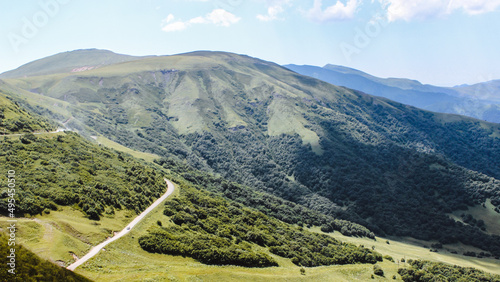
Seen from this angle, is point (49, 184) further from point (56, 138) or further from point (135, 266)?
point (56, 138)

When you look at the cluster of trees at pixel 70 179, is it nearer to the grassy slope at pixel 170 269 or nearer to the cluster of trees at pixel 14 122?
the grassy slope at pixel 170 269

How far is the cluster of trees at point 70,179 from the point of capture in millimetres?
45406

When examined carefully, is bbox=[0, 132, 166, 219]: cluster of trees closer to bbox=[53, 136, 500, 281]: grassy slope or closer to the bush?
bbox=[53, 136, 500, 281]: grassy slope

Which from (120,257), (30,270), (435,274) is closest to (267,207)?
(435,274)

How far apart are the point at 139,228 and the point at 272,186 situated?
498 feet

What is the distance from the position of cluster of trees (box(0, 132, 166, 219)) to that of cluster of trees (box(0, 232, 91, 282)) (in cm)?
3016

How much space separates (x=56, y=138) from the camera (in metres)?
79.8

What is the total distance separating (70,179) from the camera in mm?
54625

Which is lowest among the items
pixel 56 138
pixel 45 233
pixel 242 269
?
pixel 242 269

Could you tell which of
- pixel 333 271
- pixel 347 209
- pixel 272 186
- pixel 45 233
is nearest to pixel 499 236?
pixel 347 209

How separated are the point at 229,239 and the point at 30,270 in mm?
46214

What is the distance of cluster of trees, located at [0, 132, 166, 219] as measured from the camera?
4541cm

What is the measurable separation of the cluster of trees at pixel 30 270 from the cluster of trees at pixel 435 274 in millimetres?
65596

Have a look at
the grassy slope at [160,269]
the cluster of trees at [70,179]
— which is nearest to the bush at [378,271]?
the grassy slope at [160,269]
